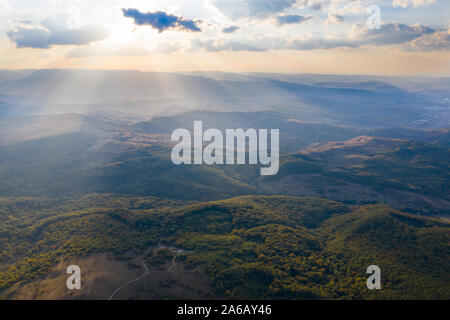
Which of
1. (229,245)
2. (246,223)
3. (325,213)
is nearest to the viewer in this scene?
(229,245)

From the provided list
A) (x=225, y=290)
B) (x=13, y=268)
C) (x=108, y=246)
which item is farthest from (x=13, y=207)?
(x=225, y=290)

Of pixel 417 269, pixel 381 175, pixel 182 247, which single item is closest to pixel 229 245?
pixel 182 247

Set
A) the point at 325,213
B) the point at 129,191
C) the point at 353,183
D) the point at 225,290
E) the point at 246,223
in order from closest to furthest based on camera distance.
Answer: the point at 225,290
the point at 246,223
the point at 325,213
the point at 129,191
the point at 353,183

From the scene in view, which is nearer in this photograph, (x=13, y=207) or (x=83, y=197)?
(x=13, y=207)

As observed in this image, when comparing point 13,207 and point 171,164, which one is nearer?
point 13,207

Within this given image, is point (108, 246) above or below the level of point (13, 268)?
above

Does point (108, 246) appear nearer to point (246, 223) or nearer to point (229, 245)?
point (229, 245)

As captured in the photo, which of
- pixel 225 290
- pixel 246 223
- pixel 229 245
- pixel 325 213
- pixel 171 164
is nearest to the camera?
pixel 225 290

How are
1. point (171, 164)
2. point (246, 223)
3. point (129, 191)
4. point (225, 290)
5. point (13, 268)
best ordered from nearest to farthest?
point (225, 290)
point (13, 268)
point (246, 223)
point (129, 191)
point (171, 164)

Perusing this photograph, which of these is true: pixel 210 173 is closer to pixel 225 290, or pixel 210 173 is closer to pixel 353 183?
pixel 353 183
